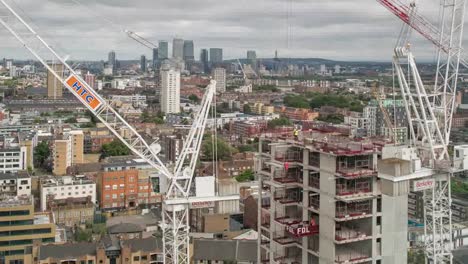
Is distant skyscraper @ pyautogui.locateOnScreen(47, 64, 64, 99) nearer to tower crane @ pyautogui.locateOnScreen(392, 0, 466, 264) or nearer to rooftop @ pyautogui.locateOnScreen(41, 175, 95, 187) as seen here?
rooftop @ pyautogui.locateOnScreen(41, 175, 95, 187)

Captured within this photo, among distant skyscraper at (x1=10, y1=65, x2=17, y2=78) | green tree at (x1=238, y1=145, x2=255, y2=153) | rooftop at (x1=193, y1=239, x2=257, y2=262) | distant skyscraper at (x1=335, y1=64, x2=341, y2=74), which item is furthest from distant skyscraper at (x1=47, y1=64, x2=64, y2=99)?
rooftop at (x1=193, y1=239, x2=257, y2=262)

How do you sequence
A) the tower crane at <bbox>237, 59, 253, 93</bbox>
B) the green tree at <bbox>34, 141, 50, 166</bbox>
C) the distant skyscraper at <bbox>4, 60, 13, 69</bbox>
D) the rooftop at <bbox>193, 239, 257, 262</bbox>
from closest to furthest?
the rooftop at <bbox>193, 239, 257, 262</bbox>, the green tree at <bbox>34, 141, 50, 166</bbox>, the tower crane at <bbox>237, 59, 253, 93</bbox>, the distant skyscraper at <bbox>4, 60, 13, 69</bbox>

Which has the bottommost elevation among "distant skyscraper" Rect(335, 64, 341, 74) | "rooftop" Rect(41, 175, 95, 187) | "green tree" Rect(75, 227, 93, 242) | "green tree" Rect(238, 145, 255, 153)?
"green tree" Rect(75, 227, 93, 242)

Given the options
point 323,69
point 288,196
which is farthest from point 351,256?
point 323,69

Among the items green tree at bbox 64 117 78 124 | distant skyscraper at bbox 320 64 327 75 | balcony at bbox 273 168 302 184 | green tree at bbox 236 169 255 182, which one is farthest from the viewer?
distant skyscraper at bbox 320 64 327 75

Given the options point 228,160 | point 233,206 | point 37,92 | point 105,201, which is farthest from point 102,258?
point 37,92

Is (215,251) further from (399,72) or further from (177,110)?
(177,110)
